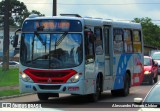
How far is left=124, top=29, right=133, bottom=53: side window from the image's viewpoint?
21.7 metres

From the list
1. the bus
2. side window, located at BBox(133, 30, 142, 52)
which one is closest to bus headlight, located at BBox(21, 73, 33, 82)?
the bus

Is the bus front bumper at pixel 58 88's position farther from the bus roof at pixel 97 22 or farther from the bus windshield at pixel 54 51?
the bus roof at pixel 97 22

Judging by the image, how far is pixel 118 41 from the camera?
20781mm

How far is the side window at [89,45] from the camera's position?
1731 centimetres

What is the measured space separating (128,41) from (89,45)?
188 inches

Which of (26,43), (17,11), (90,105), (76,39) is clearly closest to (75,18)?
(76,39)

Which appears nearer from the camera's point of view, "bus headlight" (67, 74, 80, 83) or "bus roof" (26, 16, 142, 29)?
"bus headlight" (67, 74, 80, 83)

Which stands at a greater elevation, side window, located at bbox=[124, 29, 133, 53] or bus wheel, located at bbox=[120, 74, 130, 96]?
side window, located at bbox=[124, 29, 133, 53]

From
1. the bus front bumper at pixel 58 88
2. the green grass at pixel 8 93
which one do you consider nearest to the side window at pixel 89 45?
the bus front bumper at pixel 58 88

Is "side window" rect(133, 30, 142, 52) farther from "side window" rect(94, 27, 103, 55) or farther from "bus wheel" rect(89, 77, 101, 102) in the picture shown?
"bus wheel" rect(89, 77, 101, 102)

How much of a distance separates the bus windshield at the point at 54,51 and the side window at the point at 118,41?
3.55m

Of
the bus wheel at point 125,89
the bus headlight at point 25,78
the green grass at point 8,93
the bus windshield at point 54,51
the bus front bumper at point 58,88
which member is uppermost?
the bus windshield at point 54,51

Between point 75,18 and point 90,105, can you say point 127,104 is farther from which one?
point 75,18

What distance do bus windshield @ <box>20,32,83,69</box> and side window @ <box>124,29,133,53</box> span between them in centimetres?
492
